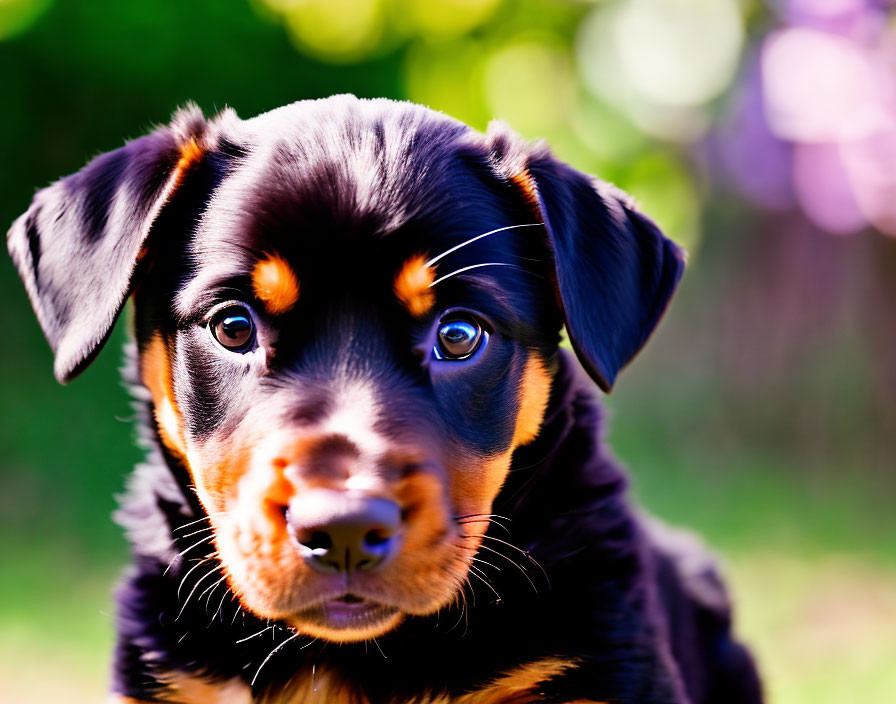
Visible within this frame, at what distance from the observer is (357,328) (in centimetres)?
254

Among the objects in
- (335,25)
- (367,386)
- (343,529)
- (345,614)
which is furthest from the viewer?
(335,25)

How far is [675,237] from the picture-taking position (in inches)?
272

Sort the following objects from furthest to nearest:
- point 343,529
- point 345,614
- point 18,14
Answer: point 18,14
point 345,614
point 343,529

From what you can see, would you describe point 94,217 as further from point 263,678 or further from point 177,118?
point 263,678

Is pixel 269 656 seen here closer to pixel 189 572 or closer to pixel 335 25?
pixel 189 572

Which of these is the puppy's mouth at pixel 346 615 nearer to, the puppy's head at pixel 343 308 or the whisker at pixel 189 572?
the puppy's head at pixel 343 308

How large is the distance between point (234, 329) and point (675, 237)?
15.9ft

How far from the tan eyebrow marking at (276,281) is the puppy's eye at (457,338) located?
0.39 metres

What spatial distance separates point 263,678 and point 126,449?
4.10 metres

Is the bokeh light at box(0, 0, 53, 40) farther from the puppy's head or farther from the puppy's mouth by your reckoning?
the puppy's mouth

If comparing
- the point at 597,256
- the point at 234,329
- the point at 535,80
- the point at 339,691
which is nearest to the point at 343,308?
the point at 234,329

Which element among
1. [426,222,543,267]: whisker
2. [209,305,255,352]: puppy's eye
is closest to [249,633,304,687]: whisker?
[209,305,255,352]: puppy's eye

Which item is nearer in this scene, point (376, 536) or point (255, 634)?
point (376, 536)

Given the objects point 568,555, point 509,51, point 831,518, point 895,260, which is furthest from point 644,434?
point 568,555
